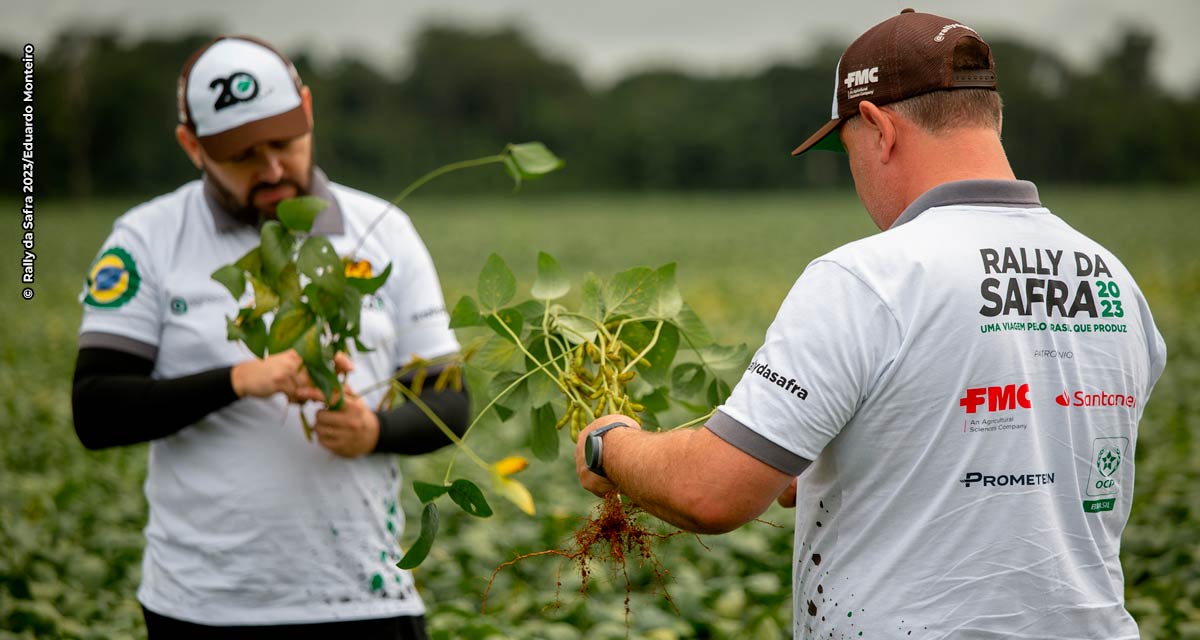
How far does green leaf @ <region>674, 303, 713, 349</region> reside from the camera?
188 centimetres

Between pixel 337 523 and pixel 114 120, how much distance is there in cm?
5006

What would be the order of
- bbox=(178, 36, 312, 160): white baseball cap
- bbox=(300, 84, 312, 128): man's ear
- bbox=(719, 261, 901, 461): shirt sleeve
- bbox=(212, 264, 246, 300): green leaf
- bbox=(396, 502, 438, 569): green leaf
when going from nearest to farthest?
bbox=(719, 261, 901, 461): shirt sleeve
bbox=(396, 502, 438, 569): green leaf
bbox=(212, 264, 246, 300): green leaf
bbox=(178, 36, 312, 160): white baseball cap
bbox=(300, 84, 312, 128): man's ear

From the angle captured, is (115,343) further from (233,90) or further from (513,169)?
(513,169)

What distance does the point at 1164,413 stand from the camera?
6352 millimetres

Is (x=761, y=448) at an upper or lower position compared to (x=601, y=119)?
upper

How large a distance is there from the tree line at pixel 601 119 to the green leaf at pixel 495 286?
47.5 m

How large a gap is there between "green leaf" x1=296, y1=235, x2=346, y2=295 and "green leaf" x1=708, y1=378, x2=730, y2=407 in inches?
27.6

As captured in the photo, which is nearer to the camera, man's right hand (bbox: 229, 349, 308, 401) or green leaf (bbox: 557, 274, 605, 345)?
green leaf (bbox: 557, 274, 605, 345)

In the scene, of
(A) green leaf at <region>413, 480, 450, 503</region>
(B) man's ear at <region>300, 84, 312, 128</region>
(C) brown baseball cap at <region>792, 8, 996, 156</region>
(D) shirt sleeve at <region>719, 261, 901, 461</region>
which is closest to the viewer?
(D) shirt sleeve at <region>719, 261, 901, 461</region>

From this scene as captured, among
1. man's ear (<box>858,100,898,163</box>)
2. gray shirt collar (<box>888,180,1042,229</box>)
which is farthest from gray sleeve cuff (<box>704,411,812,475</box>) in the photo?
man's ear (<box>858,100,898,163</box>)

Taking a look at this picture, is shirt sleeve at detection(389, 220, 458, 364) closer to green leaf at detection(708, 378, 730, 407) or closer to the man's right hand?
the man's right hand

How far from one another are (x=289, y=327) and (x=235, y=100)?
0.55 metres

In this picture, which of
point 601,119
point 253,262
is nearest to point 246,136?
point 253,262

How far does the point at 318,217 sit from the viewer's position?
2254mm
